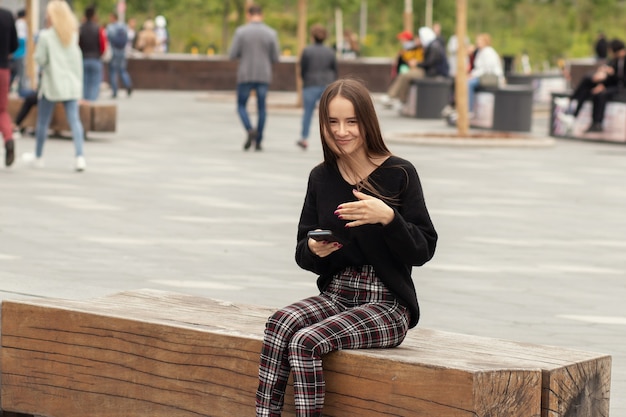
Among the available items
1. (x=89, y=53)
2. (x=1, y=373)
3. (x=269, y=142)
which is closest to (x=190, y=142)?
(x=269, y=142)

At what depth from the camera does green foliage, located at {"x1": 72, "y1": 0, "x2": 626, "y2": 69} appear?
156 ft

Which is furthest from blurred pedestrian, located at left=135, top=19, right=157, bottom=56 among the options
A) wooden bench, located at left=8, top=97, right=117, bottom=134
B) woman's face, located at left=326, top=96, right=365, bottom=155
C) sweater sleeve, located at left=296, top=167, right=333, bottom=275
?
woman's face, located at left=326, top=96, right=365, bottom=155

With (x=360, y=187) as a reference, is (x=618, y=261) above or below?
below

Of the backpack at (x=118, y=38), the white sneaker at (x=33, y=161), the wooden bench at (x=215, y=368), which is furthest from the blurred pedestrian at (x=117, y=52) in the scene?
the wooden bench at (x=215, y=368)

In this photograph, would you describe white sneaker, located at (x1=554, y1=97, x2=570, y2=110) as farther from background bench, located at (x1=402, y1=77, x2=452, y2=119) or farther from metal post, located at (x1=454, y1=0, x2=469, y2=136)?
background bench, located at (x1=402, y1=77, x2=452, y2=119)

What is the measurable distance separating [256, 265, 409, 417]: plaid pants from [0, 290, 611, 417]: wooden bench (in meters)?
0.06

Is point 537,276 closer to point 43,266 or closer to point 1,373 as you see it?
point 43,266

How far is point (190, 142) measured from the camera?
19344 millimetres

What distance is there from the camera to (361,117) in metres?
4.39

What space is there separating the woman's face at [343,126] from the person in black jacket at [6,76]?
33.2ft

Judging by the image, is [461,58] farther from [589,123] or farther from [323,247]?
[323,247]

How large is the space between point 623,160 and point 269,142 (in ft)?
15.7

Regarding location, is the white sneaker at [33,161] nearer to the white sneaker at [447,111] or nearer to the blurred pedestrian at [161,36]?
the white sneaker at [447,111]

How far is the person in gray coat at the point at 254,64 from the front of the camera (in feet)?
58.3
